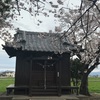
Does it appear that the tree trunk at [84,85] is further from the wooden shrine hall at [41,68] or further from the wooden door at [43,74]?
the wooden door at [43,74]

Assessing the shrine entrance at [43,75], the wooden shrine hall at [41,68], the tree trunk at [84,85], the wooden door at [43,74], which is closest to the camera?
the wooden shrine hall at [41,68]

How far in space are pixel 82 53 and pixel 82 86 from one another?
7.83 ft

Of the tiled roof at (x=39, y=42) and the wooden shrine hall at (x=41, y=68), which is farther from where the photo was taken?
the tiled roof at (x=39, y=42)

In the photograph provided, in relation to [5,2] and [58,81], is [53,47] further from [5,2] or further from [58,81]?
[5,2]

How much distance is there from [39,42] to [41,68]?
1.82 meters

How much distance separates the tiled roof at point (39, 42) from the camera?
1528 centimetres

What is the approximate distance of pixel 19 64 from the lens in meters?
15.4

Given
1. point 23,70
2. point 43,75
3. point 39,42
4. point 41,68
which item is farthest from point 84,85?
point 23,70

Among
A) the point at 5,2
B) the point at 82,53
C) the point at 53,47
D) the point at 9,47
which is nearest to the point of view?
the point at 5,2

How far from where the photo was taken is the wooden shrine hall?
593 inches

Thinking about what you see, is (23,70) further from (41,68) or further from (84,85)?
(84,85)

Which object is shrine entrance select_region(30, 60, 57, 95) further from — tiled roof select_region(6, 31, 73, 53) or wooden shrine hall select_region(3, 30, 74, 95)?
tiled roof select_region(6, 31, 73, 53)

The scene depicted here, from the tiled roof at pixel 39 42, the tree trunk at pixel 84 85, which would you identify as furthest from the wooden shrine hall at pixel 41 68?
the tree trunk at pixel 84 85

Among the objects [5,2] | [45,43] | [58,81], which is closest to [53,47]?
[45,43]
